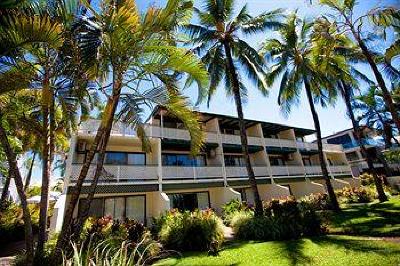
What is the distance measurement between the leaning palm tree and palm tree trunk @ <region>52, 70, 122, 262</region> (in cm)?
866

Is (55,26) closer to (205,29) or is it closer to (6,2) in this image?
(6,2)

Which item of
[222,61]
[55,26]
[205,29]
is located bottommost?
[55,26]

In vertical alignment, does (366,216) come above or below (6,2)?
below

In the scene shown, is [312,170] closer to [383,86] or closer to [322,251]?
[383,86]

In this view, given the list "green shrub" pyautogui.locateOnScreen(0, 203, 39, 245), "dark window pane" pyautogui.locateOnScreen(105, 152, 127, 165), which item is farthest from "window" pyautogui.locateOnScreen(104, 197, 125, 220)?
"green shrub" pyautogui.locateOnScreen(0, 203, 39, 245)

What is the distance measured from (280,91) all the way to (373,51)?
23.1ft

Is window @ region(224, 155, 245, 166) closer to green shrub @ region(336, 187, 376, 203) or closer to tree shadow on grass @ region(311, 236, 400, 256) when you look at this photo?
green shrub @ region(336, 187, 376, 203)

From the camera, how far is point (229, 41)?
1602 cm

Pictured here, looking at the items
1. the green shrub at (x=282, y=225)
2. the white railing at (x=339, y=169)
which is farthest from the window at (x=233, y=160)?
the white railing at (x=339, y=169)

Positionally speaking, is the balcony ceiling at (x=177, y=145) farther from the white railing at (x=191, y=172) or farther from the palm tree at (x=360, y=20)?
the palm tree at (x=360, y=20)

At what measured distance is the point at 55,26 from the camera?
6.11 metres

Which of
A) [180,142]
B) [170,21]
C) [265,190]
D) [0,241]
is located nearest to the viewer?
[170,21]

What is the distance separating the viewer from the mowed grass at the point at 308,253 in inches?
293

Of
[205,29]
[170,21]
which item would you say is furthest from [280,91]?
[170,21]
